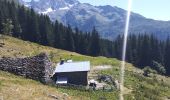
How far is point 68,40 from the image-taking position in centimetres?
16088

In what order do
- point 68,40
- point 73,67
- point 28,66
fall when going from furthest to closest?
point 68,40
point 73,67
point 28,66

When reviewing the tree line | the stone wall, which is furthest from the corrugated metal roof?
the tree line

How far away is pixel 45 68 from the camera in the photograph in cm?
6384

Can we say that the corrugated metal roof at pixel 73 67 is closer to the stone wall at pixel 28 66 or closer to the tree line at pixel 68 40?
the stone wall at pixel 28 66

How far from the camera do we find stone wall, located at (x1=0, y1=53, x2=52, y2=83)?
62.4 metres

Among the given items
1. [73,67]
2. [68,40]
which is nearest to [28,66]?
[73,67]

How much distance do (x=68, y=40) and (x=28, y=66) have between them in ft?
323

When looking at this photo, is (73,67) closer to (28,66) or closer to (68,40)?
(28,66)

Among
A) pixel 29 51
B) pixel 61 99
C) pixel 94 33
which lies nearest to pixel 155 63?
pixel 94 33

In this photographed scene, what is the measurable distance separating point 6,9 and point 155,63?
209 feet

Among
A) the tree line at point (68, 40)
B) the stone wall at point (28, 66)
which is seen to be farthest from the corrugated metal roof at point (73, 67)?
the tree line at point (68, 40)

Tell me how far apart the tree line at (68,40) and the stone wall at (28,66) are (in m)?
84.0

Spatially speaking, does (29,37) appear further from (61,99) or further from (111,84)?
(61,99)

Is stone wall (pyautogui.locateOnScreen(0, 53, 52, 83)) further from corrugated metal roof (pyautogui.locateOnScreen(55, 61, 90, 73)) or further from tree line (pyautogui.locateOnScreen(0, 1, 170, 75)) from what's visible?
tree line (pyautogui.locateOnScreen(0, 1, 170, 75))
